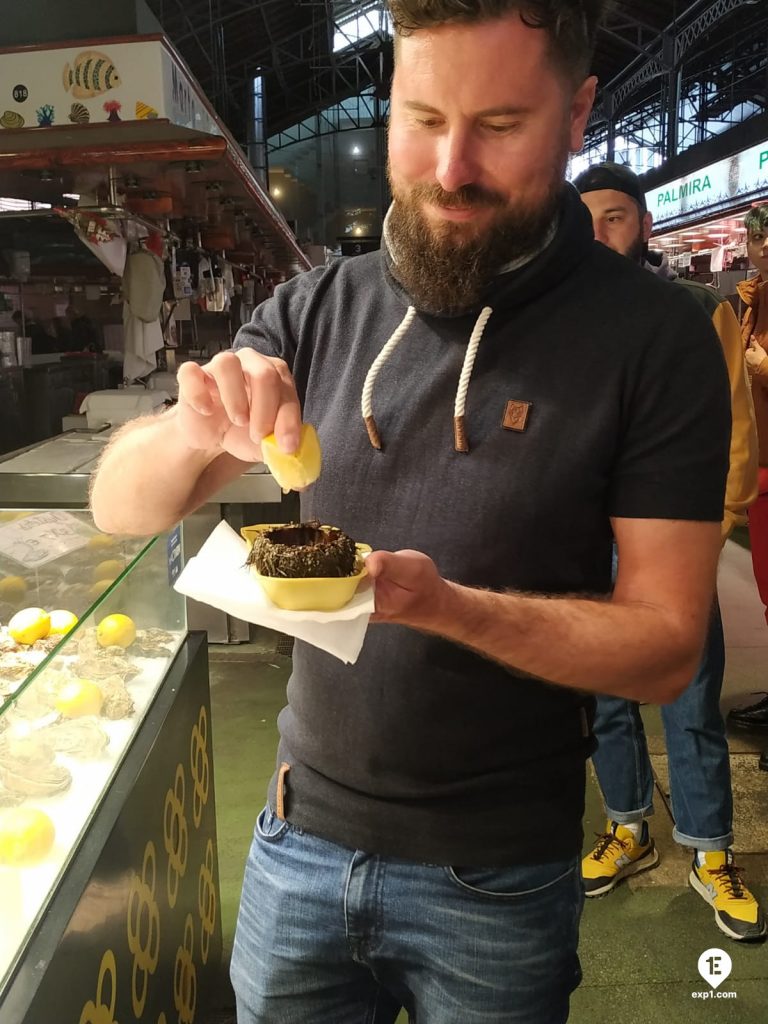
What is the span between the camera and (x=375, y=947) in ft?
4.15

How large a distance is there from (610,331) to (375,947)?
983 millimetres

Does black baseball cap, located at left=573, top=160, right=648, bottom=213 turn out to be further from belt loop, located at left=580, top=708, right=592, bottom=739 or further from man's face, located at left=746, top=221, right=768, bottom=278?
belt loop, located at left=580, top=708, right=592, bottom=739

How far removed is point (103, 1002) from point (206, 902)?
33.2 inches

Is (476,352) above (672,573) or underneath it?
above

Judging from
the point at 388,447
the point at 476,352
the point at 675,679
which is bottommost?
the point at 675,679

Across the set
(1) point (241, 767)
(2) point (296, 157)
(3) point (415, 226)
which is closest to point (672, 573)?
(3) point (415, 226)

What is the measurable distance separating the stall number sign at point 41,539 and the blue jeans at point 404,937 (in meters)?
1.01

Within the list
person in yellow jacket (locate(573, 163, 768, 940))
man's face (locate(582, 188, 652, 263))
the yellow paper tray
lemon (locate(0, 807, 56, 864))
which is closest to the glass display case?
lemon (locate(0, 807, 56, 864))

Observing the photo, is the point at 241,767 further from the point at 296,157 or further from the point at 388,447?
the point at 296,157

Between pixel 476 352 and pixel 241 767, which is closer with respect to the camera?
pixel 476 352

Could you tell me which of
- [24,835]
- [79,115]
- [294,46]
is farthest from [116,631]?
[294,46]

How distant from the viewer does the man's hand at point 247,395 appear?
3.49ft

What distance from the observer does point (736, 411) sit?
99.3 inches

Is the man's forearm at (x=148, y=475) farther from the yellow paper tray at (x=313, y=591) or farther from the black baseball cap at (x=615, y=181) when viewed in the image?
the black baseball cap at (x=615, y=181)
